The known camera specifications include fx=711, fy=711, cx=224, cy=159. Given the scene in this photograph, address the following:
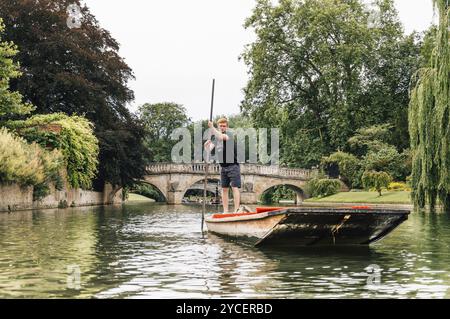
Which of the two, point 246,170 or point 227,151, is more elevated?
point 246,170

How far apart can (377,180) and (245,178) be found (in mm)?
14612

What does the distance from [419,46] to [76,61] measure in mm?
22389

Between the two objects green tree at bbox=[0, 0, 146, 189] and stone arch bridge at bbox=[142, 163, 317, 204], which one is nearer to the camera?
green tree at bbox=[0, 0, 146, 189]

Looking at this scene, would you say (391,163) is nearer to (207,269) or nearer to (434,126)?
(434,126)

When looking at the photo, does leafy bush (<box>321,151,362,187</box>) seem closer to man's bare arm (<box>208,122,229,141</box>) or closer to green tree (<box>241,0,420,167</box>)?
green tree (<box>241,0,420,167</box>)

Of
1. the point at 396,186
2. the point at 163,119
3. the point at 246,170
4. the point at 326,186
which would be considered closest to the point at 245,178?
the point at 246,170

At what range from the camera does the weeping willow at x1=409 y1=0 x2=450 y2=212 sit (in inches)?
776

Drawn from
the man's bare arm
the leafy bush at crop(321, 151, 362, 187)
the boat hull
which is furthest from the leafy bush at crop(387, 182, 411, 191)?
the boat hull

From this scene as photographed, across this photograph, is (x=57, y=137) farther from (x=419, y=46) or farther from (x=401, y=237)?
(x=419, y=46)

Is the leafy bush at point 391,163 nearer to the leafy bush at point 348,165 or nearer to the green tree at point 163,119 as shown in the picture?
the leafy bush at point 348,165

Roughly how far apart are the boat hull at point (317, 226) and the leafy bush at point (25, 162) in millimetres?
13547

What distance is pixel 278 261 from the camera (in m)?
9.27

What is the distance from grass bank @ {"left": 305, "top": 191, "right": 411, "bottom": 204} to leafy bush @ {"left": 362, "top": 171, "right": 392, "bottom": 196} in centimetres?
43

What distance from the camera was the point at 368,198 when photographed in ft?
113
